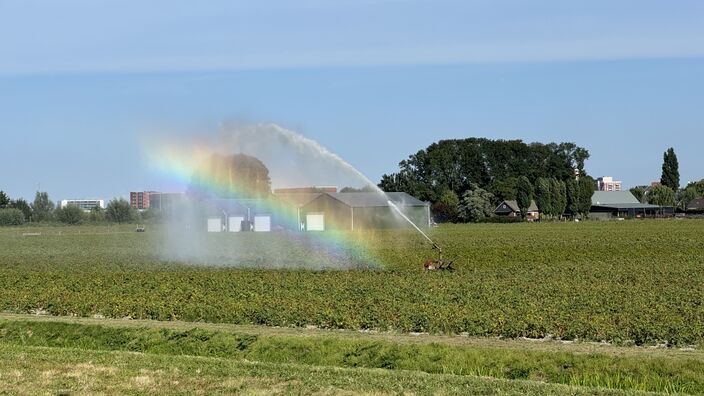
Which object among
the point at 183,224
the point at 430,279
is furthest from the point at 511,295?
the point at 183,224

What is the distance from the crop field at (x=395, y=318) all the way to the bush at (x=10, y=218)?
153216mm

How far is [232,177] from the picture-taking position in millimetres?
Result: 54719

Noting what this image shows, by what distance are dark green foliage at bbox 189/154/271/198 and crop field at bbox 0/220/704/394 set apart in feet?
26.2

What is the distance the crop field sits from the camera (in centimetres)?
1489

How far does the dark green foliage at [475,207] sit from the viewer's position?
6644 inches

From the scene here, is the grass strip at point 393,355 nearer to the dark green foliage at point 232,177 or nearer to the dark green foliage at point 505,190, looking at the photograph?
the dark green foliage at point 232,177

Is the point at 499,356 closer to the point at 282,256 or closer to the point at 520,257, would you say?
the point at 520,257

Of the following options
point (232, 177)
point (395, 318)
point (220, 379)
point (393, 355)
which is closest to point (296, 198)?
point (232, 177)

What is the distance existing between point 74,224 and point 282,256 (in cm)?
15328

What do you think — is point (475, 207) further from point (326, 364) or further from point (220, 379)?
point (220, 379)

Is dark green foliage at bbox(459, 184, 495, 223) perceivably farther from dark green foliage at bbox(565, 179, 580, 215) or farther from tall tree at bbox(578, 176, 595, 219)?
tall tree at bbox(578, 176, 595, 219)

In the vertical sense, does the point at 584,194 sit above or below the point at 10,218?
above

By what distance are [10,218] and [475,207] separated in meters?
101

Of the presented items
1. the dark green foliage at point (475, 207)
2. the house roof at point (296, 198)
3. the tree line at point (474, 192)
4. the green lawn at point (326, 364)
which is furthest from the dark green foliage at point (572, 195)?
the green lawn at point (326, 364)
